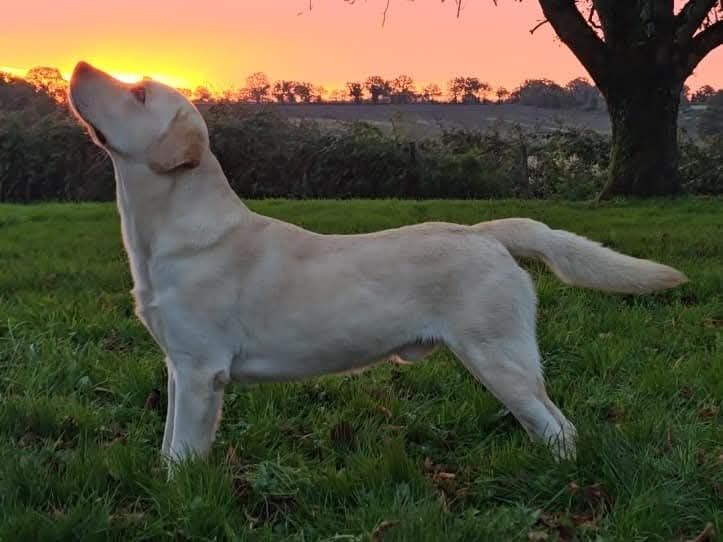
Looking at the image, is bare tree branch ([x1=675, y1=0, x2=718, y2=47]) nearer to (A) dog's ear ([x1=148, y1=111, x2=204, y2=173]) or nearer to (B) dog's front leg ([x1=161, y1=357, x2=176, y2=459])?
(A) dog's ear ([x1=148, y1=111, x2=204, y2=173])

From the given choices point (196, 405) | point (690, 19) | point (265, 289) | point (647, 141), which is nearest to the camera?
point (196, 405)

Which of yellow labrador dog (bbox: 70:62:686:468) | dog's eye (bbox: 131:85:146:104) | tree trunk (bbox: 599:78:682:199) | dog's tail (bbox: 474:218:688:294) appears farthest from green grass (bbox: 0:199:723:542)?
tree trunk (bbox: 599:78:682:199)

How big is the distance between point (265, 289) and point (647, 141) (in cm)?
1363

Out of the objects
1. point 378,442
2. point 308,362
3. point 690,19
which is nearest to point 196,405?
point 308,362

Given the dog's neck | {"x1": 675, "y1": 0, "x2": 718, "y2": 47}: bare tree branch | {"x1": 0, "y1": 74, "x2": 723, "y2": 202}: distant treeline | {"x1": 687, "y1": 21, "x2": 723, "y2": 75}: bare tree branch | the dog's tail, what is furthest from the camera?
{"x1": 0, "y1": 74, "x2": 723, "y2": 202}: distant treeline

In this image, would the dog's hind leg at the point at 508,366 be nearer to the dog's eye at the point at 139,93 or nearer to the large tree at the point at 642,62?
the dog's eye at the point at 139,93

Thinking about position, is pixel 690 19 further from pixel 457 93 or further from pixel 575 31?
pixel 457 93

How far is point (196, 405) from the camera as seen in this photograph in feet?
11.5

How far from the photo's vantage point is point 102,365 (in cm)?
488

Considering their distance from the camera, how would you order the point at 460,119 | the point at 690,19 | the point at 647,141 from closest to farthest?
1. the point at 690,19
2. the point at 647,141
3. the point at 460,119

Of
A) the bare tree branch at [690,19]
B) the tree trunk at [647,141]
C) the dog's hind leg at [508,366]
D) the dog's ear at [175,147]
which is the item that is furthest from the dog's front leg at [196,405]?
the bare tree branch at [690,19]

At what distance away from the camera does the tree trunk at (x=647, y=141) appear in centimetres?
1555

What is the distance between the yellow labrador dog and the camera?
358 cm

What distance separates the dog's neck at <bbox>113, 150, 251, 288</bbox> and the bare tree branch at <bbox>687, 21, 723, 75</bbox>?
1407 cm
